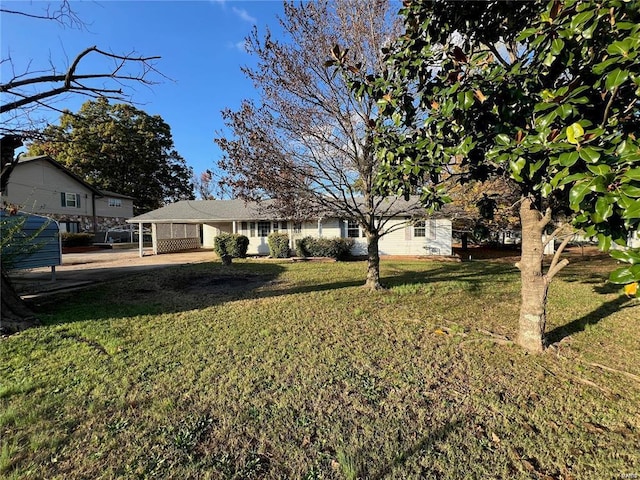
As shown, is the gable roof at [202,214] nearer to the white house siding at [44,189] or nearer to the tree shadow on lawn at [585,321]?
the white house siding at [44,189]

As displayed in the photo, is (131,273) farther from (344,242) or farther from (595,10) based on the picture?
(595,10)

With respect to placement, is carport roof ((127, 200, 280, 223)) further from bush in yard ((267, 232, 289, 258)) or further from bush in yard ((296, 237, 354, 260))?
bush in yard ((296, 237, 354, 260))

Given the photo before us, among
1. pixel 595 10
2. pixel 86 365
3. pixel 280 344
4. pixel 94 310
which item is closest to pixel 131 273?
pixel 94 310

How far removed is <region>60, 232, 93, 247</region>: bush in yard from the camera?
22.6 m

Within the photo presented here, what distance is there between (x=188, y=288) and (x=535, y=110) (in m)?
8.79

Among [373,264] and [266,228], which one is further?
[266,228]

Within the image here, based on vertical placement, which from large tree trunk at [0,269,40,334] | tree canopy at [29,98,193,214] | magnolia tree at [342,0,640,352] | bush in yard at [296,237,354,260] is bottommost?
large tree trunk at [0,269,40,334]

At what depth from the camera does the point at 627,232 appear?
5.70 ft

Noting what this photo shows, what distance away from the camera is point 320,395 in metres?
3.01

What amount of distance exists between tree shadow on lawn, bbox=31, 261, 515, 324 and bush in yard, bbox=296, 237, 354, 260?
414 centimetres

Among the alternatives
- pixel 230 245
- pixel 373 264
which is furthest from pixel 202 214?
pixel 373 264

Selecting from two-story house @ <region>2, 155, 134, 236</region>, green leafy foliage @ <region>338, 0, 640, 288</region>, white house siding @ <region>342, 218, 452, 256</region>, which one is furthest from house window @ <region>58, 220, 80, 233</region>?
green leafy foliage @ <region>338, 0, 640, 288</region>

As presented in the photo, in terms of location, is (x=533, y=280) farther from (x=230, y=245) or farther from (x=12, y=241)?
(x=230, y=245)

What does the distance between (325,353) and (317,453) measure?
1.79 m
